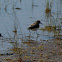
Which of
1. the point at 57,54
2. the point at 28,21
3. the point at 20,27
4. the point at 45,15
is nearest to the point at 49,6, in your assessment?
the point at 45,15

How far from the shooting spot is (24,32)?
34.2 feet

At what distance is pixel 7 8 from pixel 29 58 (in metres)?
7.12

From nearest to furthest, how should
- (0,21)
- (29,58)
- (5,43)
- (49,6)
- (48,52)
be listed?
(29,58), (48,52), (5,43), (0,21), (49,6)

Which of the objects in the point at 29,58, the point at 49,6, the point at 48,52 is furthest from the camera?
the point at 49,6

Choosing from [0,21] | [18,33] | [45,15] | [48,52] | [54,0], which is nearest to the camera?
[48,52]

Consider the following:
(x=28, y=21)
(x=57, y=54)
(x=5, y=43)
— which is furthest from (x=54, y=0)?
(x=57, y=54)

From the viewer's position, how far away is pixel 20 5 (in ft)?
48.6

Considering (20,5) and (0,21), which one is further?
(20,5)

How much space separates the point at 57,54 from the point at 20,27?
135 inches

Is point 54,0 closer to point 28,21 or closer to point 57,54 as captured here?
point 28,21

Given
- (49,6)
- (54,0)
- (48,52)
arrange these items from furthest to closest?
(54,0) < (49,6) < (48,52)

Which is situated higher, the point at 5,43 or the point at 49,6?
the point at 49,6

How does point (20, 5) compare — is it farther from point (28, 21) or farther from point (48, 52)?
point (48, 52)

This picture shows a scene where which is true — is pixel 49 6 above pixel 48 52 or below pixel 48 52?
above
